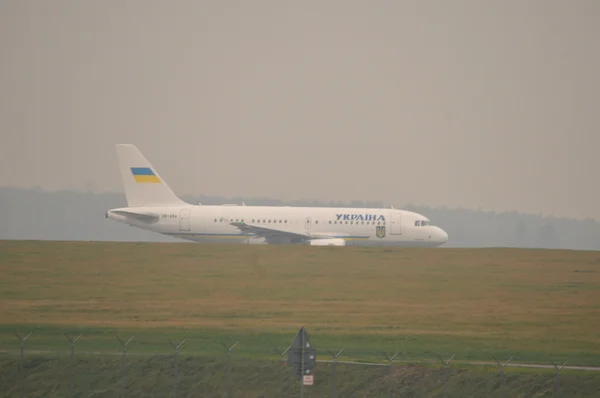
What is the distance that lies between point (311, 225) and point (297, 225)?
4.18ft

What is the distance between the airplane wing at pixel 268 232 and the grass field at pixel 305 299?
576 cm

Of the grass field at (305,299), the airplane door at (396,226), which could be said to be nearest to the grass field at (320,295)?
the grass field at (305,299)

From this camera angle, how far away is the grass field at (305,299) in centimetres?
5506

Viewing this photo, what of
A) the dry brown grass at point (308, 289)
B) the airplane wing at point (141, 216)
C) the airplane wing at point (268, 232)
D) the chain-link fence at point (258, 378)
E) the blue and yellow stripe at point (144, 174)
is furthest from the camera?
the blue and yellow stripe at point (144, 174)

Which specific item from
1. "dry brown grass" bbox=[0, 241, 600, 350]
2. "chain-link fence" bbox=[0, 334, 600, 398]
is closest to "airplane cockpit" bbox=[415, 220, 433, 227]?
"dry brown grass" bbox=[0, 241, 600, 350]

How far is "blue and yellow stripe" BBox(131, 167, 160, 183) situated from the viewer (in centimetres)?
10506

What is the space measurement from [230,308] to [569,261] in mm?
33539

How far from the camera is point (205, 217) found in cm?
9994

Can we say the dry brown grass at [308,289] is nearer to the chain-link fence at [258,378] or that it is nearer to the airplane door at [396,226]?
the airplane door at [396,226]

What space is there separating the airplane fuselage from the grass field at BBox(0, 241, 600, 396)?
21.7 ft

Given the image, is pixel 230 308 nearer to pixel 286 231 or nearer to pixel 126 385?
pixel 126 385

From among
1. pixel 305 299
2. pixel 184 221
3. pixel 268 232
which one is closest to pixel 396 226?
pixel 268 232

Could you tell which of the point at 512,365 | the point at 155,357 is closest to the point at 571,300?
the point at 512,365

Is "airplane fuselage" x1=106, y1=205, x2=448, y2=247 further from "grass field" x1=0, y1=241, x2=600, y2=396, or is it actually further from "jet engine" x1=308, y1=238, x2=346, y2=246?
"grass field" x1=0, y1=241, x2=600, y2=396
